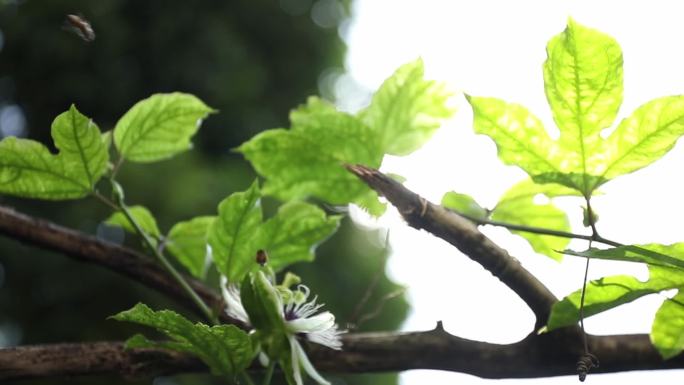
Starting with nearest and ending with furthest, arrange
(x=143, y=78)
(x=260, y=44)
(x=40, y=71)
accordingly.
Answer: (x=40, y=71) → (x=143, y=78) → (x=260, y=44)

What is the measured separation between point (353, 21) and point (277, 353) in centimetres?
430

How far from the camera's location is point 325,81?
436 cm

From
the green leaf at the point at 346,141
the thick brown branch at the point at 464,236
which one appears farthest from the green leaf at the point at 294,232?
the thick brown branch at the point at 464,236

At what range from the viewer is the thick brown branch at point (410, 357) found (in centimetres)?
43

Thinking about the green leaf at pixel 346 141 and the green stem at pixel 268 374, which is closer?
the green stem at pixel 268 374

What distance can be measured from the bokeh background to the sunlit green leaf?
2.42 meters

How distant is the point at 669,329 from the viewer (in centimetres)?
42

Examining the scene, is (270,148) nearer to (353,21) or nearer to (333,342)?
(333,342)

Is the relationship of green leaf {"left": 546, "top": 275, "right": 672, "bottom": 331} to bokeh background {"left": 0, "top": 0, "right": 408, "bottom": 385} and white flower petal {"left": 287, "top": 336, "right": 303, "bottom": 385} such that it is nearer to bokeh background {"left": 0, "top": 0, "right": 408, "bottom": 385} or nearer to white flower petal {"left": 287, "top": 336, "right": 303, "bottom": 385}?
white flower petal {"left": 287, "top": 336, "right": 303, "bottom": 385}

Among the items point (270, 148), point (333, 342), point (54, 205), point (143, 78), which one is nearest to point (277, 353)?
point (333, 342)

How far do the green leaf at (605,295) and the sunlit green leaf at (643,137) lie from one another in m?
0.06

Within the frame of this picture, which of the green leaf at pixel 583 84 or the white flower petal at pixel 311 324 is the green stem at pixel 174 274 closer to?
the white flower petal at pixel 311 324

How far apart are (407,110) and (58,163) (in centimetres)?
22

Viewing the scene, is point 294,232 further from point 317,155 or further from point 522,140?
point 522,140
